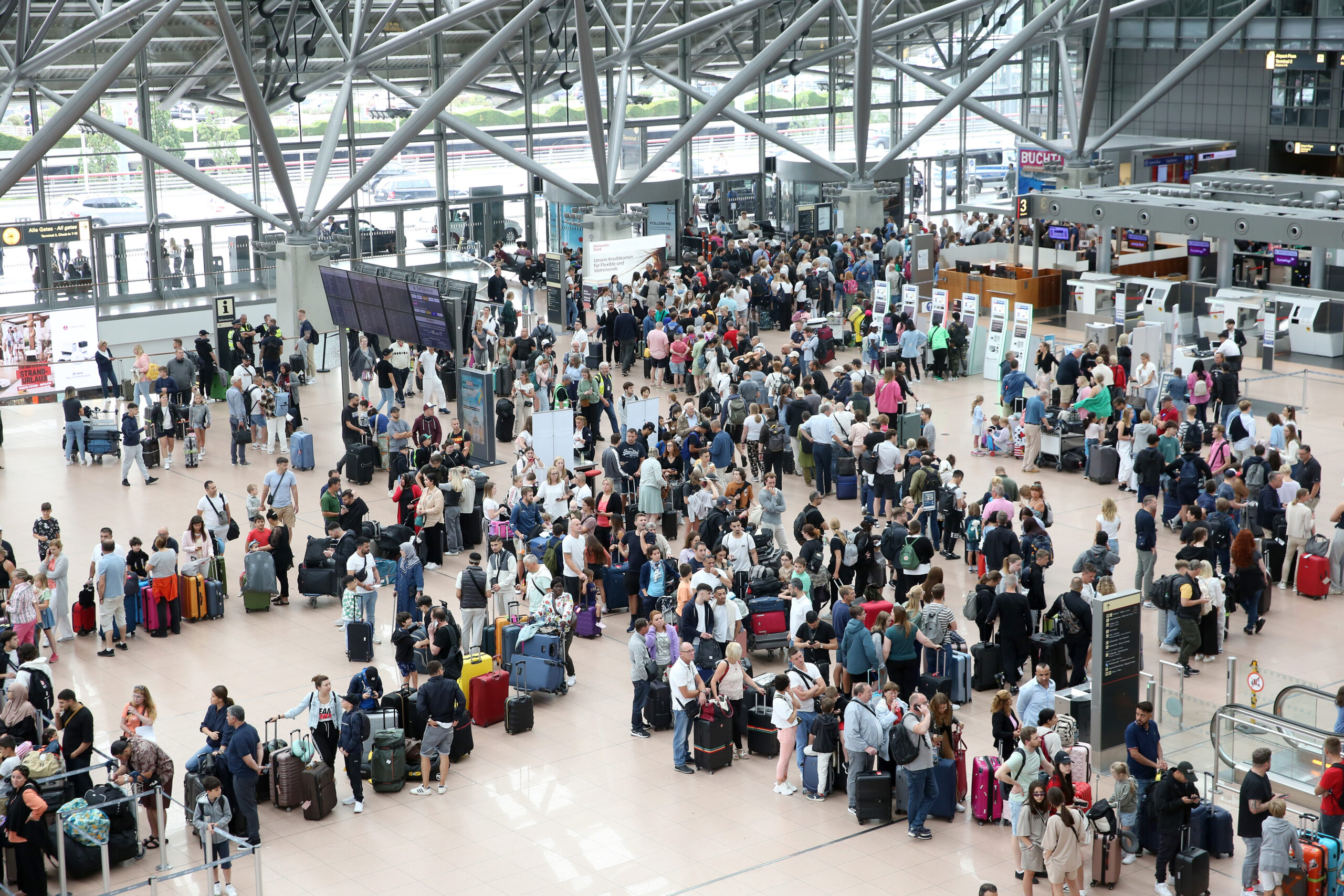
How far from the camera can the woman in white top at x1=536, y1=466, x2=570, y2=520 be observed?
1825cm

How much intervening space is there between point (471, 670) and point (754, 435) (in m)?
8.13

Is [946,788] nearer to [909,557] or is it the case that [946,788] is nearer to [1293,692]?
[1293,692]

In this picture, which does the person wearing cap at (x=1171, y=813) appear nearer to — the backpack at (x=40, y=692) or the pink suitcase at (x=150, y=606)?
the backpack at (x=40, y=692)

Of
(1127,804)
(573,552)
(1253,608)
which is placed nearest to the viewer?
(1127,804)

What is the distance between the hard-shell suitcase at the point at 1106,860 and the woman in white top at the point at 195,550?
996cm

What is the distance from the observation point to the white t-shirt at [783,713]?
12.4 metres

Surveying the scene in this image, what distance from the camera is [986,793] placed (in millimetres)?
11766

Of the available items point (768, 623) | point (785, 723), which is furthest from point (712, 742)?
point (768, 623)

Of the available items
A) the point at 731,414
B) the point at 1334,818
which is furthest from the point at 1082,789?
the point at 731,414

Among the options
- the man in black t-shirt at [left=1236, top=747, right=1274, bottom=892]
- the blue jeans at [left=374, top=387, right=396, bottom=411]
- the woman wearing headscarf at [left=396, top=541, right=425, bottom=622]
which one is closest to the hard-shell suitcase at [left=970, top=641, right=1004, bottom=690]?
the man in black t-shirt at [left=1236, top=747, right=1274, bottom=892]

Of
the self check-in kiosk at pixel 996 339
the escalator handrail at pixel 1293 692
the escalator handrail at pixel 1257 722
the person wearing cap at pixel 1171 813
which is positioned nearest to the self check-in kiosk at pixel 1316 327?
the self check-in kiosk at pixel 996 339

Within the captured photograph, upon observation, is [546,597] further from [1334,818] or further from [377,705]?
[1334,818]

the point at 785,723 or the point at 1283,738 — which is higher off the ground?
the point at 1283,738

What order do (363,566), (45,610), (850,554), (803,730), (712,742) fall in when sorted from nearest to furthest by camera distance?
(803,730)
(712,742)
(45,610)
(363,566)
(850,554)
